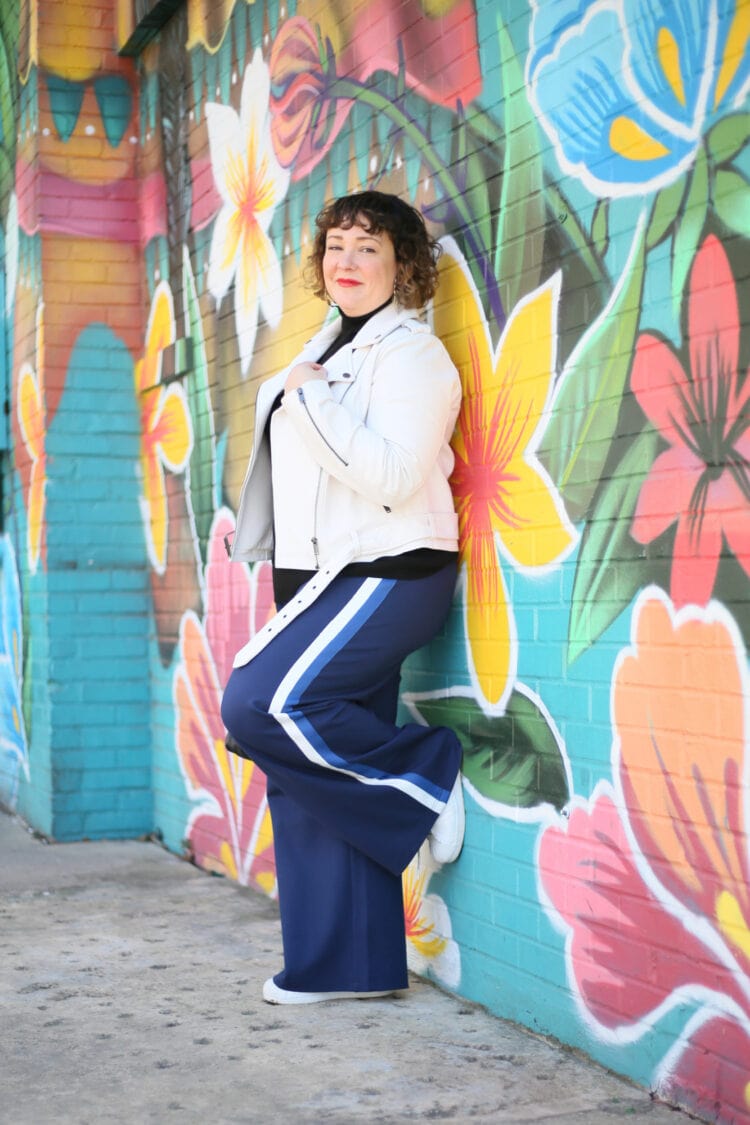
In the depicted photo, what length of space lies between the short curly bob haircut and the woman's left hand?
315 mm

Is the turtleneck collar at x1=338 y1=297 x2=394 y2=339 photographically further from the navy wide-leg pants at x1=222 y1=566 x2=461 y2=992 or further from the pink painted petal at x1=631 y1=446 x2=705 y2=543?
the pink painted petal at x1=631 y1=446 x2=705 y2=543

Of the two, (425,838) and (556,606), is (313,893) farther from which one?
(556,606)

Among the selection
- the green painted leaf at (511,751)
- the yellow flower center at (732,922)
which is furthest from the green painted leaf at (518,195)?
the yellow flower center at (732,922)

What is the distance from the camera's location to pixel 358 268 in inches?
160

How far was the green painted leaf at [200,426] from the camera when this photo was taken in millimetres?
6074

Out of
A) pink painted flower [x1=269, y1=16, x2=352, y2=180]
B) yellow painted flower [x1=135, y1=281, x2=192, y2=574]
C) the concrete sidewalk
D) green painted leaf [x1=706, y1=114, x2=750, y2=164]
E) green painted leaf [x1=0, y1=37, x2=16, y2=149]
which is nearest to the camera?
green painted leaf [x1=706, y1=114, x2=750, y2=164]

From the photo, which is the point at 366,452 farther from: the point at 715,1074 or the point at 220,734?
the point at 220,734

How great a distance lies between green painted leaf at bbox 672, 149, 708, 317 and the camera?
2971 millimetres

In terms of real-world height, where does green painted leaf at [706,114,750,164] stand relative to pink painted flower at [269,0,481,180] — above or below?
below

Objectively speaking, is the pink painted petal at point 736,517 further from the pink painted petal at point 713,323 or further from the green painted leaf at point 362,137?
the green painted leaf at point 362,137

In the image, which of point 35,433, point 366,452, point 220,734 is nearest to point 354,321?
point 366,452

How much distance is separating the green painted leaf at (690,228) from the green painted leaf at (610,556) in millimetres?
315

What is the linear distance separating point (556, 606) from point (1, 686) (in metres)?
5.23

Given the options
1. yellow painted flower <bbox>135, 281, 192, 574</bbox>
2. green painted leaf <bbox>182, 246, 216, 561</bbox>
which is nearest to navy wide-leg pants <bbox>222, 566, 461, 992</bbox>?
green painted leaf <bbox>182, 246, 216, 561</bbox>
